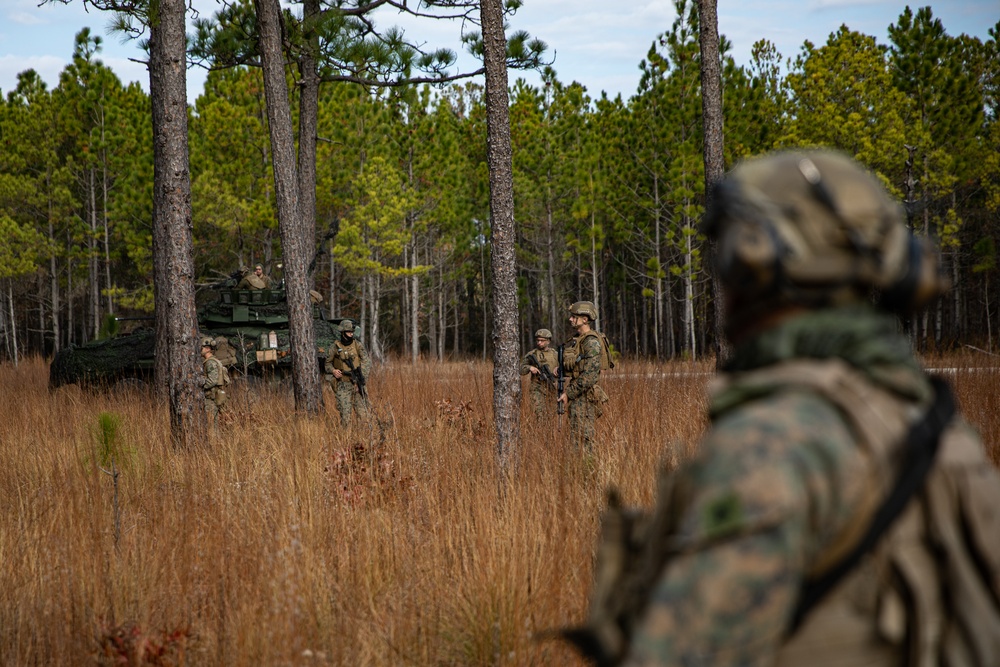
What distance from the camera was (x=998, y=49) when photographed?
24.8 meters

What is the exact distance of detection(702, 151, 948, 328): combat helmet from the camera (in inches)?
44.7

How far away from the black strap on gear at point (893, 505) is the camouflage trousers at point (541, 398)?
281 inches

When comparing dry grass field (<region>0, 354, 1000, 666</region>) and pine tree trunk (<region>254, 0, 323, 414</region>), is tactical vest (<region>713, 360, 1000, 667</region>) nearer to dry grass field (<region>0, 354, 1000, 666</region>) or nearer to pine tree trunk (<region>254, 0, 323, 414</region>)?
dry grass field (<region>0, 354, 1000, 666</region>)

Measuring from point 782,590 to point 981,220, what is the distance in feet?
123

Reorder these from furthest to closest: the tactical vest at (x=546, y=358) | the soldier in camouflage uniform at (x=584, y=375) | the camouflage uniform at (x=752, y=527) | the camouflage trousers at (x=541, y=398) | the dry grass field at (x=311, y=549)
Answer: the tactical vest at (x=546, y=358), the camouflage trousers at (x=541, y=398), the soldier in camouflage uniform at (x=584, y=375), the dry grass field at (x=311, y=549), the camouflage uniform at (x=752, y=527)

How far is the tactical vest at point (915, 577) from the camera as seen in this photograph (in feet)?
A: 3.54

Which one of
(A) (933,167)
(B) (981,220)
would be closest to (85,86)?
(A) (933,167)

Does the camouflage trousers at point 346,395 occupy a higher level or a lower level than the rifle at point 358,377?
lower

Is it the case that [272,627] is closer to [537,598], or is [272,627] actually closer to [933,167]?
[537,598]

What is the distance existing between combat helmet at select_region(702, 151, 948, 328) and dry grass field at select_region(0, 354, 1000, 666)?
2.12 m

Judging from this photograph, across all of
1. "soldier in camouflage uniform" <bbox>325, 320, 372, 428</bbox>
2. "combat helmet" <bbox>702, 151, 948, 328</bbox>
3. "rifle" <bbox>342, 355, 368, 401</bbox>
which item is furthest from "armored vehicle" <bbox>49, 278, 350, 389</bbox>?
"combat helmet" <bbox>702, 151, 948, 328</bbox>

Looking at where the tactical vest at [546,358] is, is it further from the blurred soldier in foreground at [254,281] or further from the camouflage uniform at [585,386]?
the blurred soldier in foreground at [254,281]

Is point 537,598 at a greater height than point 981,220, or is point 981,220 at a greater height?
point 981,220

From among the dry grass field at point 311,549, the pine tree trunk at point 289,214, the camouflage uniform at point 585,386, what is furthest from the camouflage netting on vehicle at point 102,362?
the camouflage uniform at point 585,386
